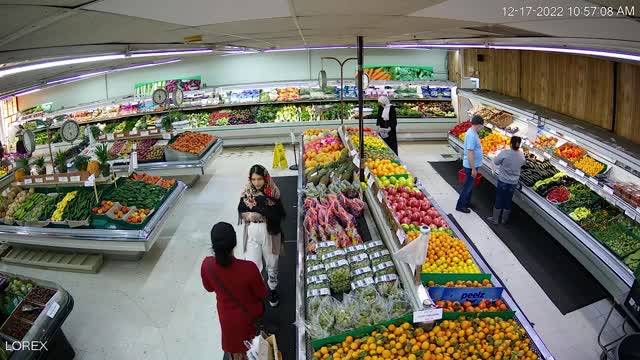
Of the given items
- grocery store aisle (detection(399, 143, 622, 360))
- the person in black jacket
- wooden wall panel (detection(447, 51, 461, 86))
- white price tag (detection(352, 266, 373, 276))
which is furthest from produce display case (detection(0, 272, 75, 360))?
wooden wall panel (detection(447, 51, 461, 86))

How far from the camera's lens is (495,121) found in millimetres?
7578

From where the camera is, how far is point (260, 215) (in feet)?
13.3

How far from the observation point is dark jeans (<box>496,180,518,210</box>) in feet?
18.4

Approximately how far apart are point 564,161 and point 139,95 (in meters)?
10.7

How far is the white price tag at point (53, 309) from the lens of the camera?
11.6ft

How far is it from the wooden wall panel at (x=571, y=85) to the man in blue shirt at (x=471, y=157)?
127cm

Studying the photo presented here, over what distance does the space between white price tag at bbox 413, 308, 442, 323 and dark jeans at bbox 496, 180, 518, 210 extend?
369cm

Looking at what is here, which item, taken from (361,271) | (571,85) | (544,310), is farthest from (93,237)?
(571,85)

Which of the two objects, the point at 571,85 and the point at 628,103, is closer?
the point at 628,103

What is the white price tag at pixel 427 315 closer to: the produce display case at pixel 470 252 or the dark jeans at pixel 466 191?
the produce display case at pixel 470 252

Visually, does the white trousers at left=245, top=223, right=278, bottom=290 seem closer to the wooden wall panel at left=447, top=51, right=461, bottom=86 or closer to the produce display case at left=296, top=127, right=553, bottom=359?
the produce display case at left=296, top=127, right=553, bottom=359
